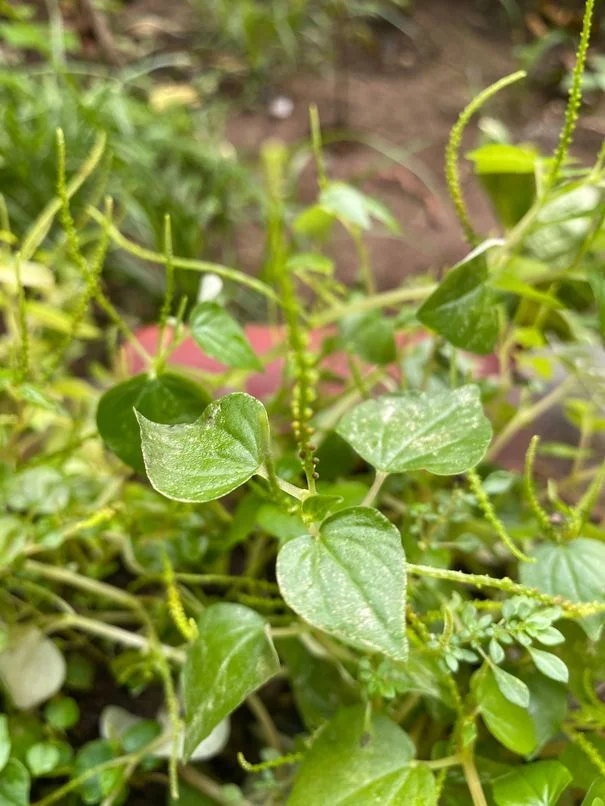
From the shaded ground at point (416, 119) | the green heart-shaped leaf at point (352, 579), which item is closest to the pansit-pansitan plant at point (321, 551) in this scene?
the green heart-shaped leaf at point (352, 579)

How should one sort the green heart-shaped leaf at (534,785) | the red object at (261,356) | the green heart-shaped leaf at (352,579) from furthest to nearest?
the red object at (261,356), the green heart-shaped leaf at (534,785), the green heart-shaped leaf at (352,579)

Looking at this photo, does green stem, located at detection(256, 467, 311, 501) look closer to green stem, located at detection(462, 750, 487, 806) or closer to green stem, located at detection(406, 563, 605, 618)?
green stem, located at detection(406, 563, 605, 618)

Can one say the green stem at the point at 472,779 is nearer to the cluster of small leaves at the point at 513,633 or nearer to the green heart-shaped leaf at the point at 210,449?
the cluster of small leaves at the point at 513,633

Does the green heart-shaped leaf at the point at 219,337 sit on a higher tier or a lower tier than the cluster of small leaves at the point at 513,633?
higher

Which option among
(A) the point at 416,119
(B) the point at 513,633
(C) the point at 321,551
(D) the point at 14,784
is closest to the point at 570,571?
(B) the point at 513,633

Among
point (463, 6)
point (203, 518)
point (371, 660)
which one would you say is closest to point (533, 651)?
point (371, 660)

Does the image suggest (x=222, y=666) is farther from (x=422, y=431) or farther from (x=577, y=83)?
(x=577, y=83)

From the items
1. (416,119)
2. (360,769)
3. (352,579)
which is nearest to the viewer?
(352,579)

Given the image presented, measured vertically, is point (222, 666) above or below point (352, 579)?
below
